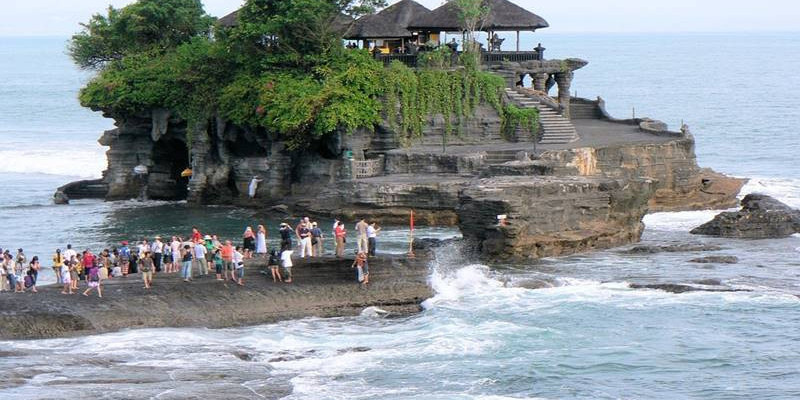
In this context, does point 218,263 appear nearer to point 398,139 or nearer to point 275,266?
point 275,266

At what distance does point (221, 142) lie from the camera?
58.8 meters

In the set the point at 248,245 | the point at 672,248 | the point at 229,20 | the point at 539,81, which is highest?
the point at 229,20

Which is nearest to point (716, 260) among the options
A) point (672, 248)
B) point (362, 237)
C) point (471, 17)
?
point (672, 248)

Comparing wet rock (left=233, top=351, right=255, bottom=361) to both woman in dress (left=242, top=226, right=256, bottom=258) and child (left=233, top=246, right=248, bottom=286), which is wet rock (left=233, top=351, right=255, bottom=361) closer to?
child (left=233, top=246, right=248, bottom=286)

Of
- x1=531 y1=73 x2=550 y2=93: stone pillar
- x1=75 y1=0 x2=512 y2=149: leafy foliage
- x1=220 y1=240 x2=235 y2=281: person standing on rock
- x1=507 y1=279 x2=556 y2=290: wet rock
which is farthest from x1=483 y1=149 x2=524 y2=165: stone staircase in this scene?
x1=220 y1=240 x2=235 y2=281: person standing on rock

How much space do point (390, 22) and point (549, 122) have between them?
804 centimetres

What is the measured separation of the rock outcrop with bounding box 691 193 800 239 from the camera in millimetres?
50094

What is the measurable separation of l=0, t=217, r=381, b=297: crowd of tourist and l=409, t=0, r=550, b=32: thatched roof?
18852 mm

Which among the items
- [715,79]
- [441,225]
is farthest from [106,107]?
[715,79]

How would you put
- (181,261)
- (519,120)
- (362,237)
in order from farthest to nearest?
(519,120) < (362,237) < (181,261)

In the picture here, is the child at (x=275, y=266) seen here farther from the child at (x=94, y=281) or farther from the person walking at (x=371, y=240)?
the child at (x=94, y=281)

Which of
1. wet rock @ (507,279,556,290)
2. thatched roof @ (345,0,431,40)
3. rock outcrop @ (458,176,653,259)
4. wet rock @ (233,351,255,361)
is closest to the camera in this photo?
wet rock @ (233,351,255,361)

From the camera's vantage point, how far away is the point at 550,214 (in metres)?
45.7

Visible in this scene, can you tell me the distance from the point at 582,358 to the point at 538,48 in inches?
1112
